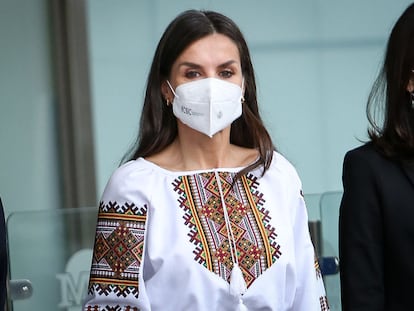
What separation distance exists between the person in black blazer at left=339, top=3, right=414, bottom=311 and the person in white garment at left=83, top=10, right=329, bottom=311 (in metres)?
0.14

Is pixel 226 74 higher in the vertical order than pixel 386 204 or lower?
higher

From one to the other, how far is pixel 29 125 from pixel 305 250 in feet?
9.45

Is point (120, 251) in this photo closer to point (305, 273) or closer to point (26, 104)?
point (305, 273)

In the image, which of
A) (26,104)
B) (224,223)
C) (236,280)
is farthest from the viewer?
(26,104)

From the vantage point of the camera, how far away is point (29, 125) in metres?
6.27

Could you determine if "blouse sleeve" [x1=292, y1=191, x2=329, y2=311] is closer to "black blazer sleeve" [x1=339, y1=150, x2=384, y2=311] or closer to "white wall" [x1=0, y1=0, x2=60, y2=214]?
"black blazer sleeve" [x1=339, y1=150, x2=384, y2=311]

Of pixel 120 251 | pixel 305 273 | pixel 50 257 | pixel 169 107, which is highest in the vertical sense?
pixel 169 107

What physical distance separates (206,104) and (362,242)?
→ 630 mm

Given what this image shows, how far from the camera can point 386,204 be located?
3697 mm

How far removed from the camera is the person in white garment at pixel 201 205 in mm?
3533

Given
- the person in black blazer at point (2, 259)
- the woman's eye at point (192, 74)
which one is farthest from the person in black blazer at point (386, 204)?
the person in black blazer at point (2, 259)

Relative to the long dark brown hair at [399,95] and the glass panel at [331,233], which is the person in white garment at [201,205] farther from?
the glass panel at [331,233]

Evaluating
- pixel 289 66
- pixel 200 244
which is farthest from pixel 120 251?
pixel 289 66

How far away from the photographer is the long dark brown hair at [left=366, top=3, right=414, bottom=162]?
373 cm
